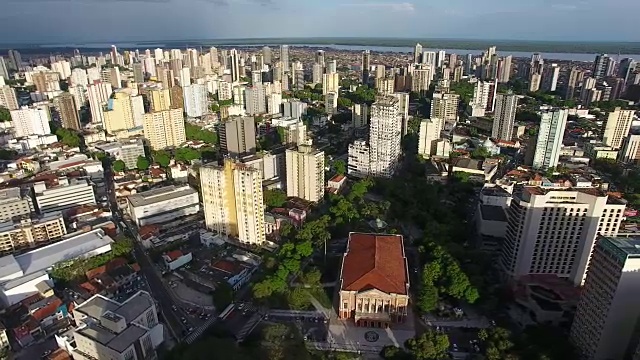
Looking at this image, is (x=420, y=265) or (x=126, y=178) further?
(x=126, y=178)

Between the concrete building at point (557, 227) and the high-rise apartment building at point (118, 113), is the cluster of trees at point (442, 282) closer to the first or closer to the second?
the concrete building at point (557, 227)

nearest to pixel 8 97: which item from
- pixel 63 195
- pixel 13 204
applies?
pixel 63 195

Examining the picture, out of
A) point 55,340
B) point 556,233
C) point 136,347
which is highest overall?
point 556,233

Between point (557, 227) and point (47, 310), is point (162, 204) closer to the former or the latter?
point (47, 310)

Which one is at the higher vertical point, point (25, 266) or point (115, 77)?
point (115, 77)

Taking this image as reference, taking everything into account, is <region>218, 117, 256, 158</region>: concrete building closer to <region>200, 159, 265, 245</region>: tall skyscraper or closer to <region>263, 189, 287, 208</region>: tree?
<region>263, 189, 287, 208</region>: tree

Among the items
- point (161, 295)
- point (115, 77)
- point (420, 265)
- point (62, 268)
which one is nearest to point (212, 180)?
point (161, 295)

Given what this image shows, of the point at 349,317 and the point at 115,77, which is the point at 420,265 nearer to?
the point at 349,317
